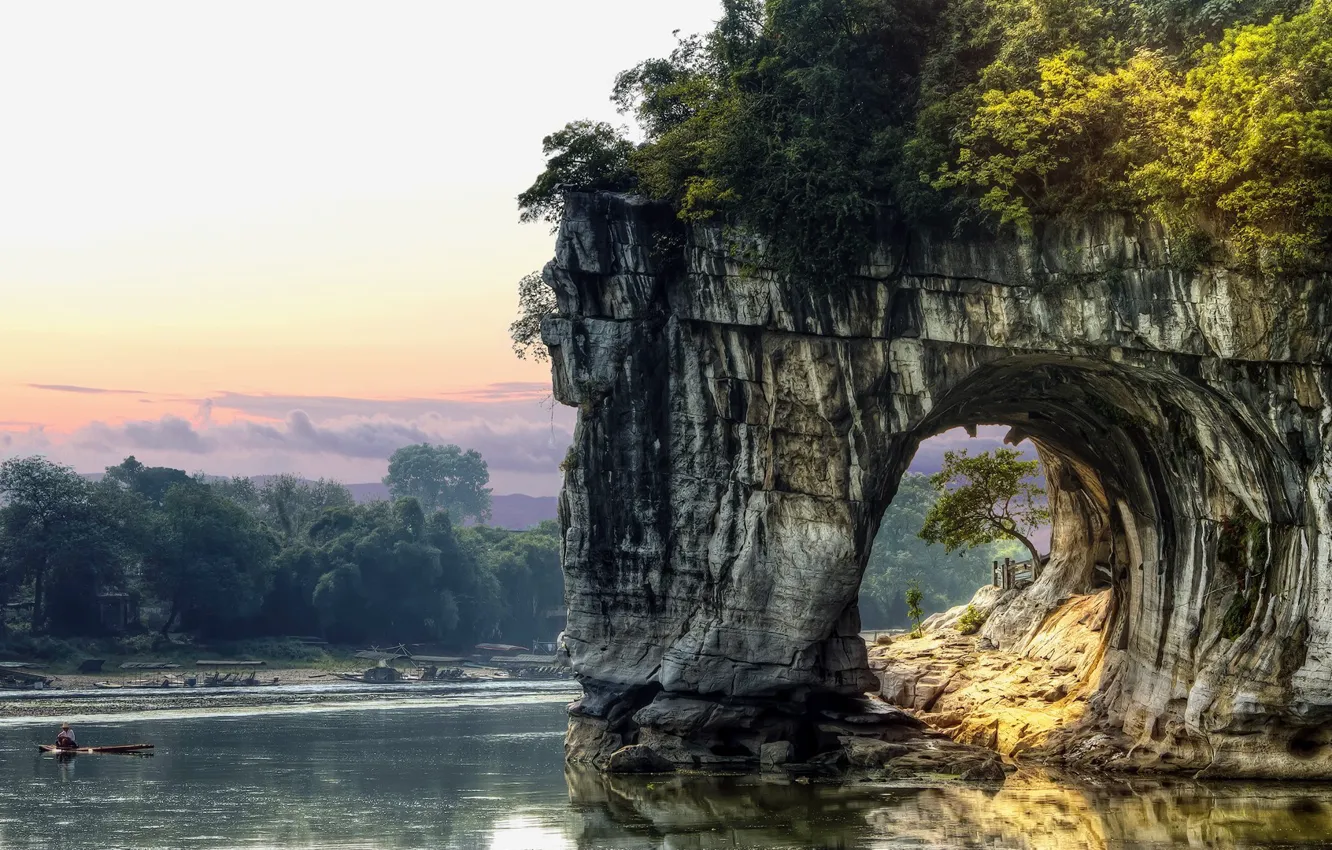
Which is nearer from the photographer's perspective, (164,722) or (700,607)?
(700,607)

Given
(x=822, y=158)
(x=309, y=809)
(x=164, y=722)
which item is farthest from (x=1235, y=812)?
(x=164, y=722)

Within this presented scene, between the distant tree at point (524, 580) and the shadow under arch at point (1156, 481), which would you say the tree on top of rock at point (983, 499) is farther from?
the distant tree at point (524, 580)

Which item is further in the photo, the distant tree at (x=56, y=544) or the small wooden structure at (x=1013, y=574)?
the distant tree at (x=56, y=544)

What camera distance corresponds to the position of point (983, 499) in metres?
43.5

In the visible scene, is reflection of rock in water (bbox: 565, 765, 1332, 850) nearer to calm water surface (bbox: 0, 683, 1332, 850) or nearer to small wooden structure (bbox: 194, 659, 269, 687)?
calm water surface (bbox: 0, 683, 1332, 850)

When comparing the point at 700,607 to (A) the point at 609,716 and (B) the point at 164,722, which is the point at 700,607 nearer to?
(A) the point at 609,716

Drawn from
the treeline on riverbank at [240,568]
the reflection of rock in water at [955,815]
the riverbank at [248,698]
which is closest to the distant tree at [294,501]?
the treeline on riverbank at [240,568]

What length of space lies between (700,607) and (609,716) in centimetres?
347

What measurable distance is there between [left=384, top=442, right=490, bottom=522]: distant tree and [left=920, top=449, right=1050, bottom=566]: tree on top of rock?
103 m

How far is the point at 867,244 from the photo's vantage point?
28.2 metres

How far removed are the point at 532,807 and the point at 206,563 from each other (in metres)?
50.0

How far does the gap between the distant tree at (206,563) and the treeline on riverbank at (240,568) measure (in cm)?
7

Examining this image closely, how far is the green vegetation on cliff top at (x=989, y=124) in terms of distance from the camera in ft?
78.0

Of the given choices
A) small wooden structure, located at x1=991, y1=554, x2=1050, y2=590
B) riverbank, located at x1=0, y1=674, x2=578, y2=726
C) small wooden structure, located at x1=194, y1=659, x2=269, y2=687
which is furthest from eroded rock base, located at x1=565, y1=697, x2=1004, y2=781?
small wooden structure, located at x1=194, y1=659, x2=269, y2=687
